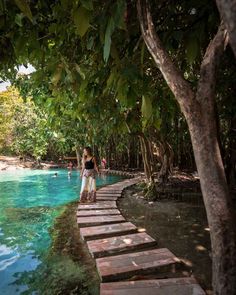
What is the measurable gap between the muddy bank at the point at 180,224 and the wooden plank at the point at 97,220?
44 centimetres

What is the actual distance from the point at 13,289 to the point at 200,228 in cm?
366

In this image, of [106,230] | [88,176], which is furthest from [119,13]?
[88,176]

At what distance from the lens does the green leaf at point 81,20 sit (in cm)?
170

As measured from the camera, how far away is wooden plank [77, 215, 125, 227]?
21.8 ft

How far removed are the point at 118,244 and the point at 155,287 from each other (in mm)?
1592

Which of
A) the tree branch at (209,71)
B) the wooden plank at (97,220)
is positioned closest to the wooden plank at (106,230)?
the wooden plank at (97,220)

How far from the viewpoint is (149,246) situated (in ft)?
17.1

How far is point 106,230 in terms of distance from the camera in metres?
5.98

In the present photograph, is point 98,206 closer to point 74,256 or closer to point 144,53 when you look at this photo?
point 74,256

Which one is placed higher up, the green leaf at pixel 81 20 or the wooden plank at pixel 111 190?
the green leaf at pixel 81 20

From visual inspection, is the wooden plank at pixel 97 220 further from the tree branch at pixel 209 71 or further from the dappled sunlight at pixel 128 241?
the tree branch at pixel 209 71

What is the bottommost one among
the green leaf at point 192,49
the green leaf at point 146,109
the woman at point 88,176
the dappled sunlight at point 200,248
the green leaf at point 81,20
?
the dappled sunlight at point 200,248

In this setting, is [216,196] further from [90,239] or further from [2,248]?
[2,248]

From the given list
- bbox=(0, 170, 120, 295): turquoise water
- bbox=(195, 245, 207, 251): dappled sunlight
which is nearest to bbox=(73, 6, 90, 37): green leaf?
bbox=(0, 170, 120, 295): turquoise water
